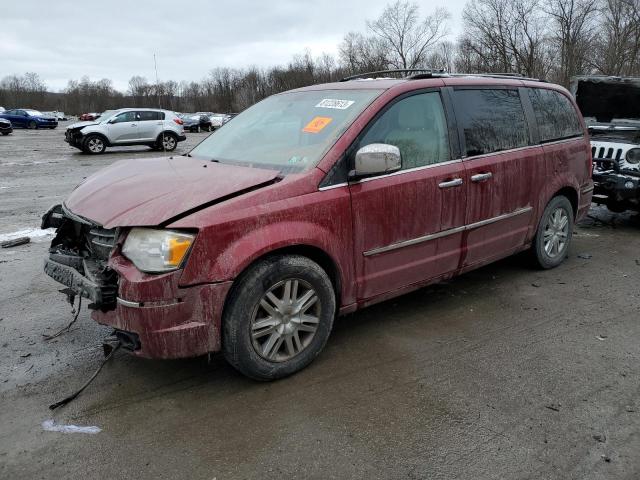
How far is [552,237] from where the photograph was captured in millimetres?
5227

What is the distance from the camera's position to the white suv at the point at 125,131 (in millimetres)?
19500

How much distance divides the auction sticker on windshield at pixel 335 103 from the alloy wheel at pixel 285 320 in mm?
1342

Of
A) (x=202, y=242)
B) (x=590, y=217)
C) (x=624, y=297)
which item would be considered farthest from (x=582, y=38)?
(x=202, y=242)

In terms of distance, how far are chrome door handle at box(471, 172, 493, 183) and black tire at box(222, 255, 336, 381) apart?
156cm

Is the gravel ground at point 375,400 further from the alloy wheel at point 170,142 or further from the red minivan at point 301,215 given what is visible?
the alloy wheel at point 170,142

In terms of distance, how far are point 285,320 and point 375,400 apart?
0.71 metres

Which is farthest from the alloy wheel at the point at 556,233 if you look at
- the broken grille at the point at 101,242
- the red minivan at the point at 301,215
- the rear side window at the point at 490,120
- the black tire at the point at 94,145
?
the black tire at the point at 94,145

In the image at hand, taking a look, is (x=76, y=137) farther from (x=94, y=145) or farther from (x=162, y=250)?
(x=162, y=250)

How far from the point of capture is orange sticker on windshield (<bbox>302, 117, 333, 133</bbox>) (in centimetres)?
359

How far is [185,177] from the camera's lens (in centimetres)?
335

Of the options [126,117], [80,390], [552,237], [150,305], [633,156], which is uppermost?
[126,117]

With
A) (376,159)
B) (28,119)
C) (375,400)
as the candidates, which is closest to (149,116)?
(376,159)

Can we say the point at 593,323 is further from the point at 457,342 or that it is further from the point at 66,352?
the point at 66,352

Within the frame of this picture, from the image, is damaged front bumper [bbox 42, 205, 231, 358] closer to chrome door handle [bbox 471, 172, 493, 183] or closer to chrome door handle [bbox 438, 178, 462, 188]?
chrome door handle [bbox 438, 178, 462, 188]
